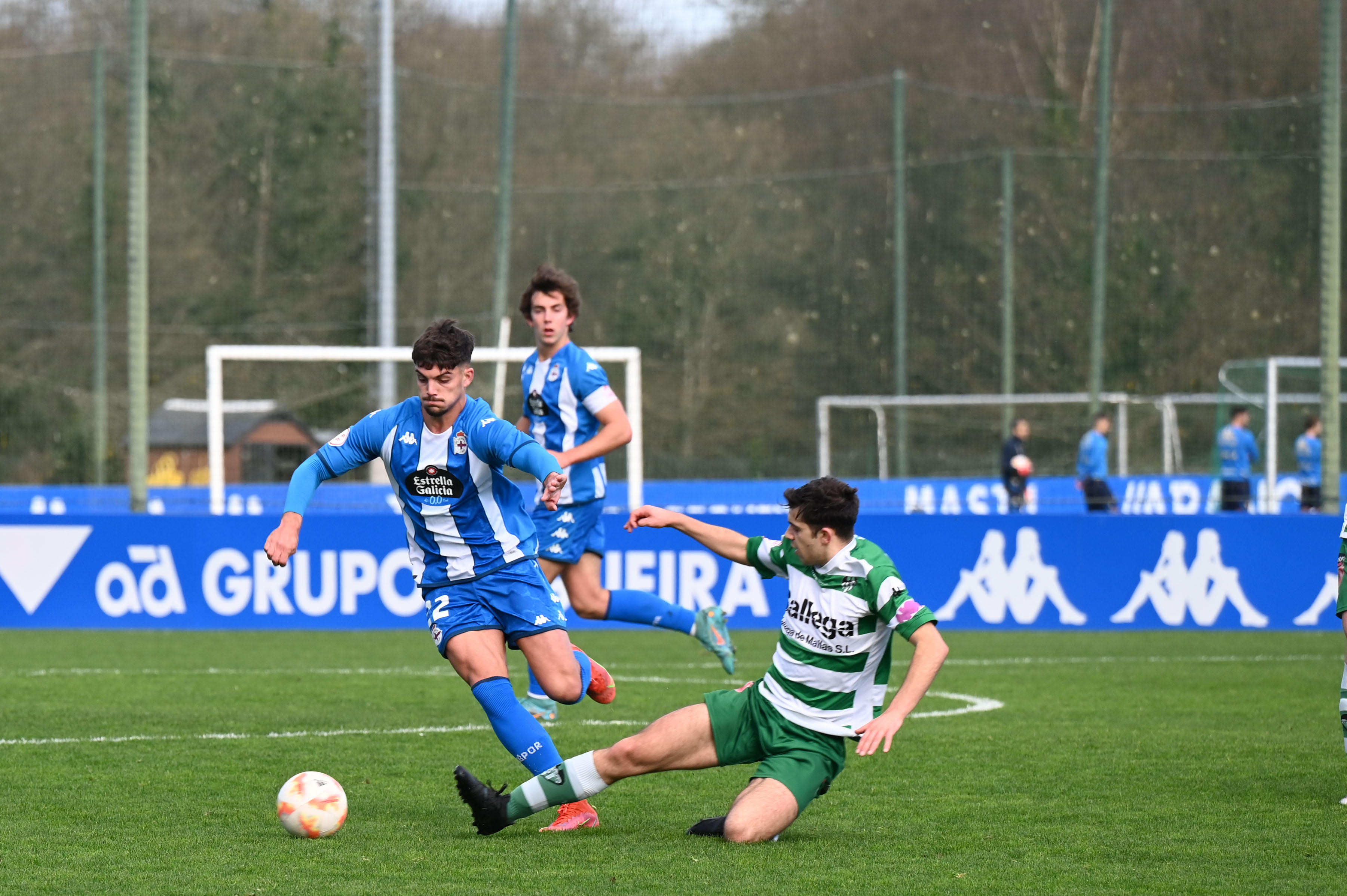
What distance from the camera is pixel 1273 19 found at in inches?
1008

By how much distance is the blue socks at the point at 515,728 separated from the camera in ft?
19.4

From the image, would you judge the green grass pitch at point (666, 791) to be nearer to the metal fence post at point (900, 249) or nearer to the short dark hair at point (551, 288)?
the short dark hair at point (551, 288)

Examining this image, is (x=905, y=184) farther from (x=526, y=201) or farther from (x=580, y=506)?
(x=580, y=506)

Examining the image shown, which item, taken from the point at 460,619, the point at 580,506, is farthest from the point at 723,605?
the point at 460,619

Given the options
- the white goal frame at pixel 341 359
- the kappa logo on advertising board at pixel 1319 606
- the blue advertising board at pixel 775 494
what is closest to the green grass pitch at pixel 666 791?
the kappa logo on advertising board at pixel 1319 606

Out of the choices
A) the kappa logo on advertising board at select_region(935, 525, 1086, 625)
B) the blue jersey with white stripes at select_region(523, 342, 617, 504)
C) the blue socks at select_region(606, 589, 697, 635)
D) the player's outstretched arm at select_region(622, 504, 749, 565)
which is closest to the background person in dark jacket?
the kappa logo on advertising board at select_region(935, 525, 1086, 625)

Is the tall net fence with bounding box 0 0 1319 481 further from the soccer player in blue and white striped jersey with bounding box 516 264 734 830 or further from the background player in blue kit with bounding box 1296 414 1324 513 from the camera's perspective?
the soccer player in blue and white striped jersey with bounding box 516 264 734 830

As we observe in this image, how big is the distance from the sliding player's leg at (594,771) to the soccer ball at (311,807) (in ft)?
1.37

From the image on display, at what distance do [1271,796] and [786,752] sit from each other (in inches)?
81.6

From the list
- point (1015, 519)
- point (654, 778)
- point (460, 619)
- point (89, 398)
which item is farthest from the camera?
point (89, 398)

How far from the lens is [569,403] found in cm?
845

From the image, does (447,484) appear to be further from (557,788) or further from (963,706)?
(963,706)

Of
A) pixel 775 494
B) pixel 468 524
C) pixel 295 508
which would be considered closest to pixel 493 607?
pixel 468 524

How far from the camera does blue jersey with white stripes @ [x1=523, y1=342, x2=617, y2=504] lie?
27.5 ft
